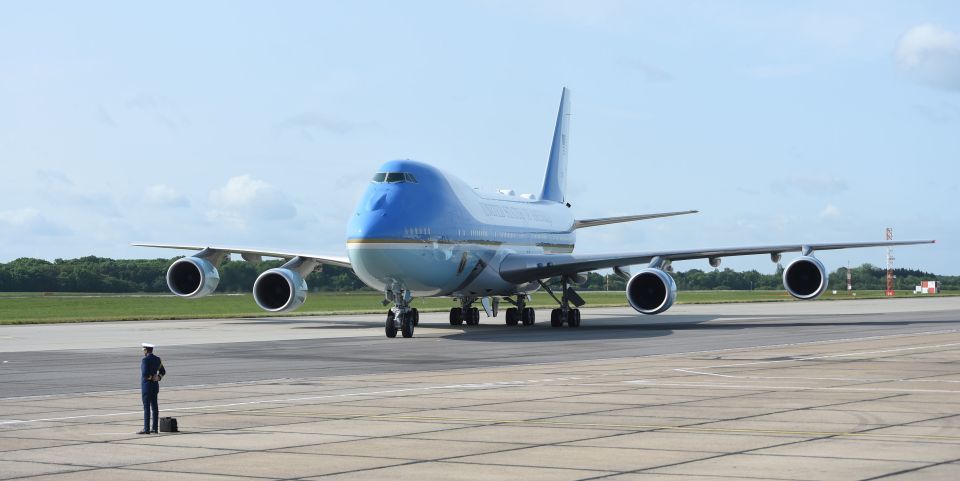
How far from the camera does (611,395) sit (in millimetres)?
18828

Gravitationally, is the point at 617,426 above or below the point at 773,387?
below

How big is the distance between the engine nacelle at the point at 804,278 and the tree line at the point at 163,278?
634cm

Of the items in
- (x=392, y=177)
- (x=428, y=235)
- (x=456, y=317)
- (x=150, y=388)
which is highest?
(x=392, y=177)

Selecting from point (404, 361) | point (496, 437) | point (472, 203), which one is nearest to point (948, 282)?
point (472, 203)

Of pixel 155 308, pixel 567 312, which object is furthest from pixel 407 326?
pixel 155 308

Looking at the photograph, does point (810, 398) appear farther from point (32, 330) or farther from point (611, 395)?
point (32, 330)

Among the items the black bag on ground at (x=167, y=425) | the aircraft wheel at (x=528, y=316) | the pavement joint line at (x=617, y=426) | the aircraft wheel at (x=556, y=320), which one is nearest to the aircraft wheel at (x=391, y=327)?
the aircraft wheel at (x=556, y=320)

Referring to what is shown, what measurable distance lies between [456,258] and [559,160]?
59.6 feet

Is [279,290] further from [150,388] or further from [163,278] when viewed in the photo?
[163,278]

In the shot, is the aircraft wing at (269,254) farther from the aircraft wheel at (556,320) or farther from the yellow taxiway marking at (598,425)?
the yellow taxiway marking at (598,425)

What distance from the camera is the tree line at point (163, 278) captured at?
64.4m

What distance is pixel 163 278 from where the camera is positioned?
82562 millimetres

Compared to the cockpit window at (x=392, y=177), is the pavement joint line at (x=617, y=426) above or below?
below

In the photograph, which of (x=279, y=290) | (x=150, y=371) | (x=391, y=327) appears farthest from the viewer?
(x=279, y=290)
